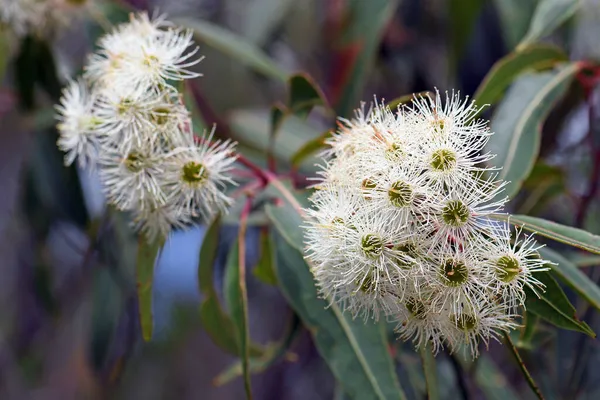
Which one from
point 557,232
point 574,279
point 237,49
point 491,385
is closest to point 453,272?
point 557,232

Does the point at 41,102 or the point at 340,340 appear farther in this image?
the point at 41,102

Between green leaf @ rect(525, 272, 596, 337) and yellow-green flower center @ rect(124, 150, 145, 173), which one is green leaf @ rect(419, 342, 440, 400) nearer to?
green leaf @ rect(525, 272, 596, 337)

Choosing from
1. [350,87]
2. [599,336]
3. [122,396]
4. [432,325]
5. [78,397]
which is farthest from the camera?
[78,397]

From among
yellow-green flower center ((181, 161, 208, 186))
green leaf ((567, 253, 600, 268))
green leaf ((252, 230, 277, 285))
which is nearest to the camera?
yellow-green flower center ((181, 161, 208, 186))

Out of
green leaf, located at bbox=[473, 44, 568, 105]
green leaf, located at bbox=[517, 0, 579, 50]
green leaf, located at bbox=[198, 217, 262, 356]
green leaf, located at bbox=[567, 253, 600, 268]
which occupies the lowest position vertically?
green leaf, located at bbox=[198, 217, 262, 356]

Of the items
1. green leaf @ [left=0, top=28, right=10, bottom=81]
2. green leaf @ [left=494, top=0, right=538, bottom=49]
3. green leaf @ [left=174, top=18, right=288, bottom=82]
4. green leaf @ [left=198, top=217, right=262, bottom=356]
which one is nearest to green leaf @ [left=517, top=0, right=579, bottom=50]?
green leaf @ [left=494, top=0, right=538, bottom=49]

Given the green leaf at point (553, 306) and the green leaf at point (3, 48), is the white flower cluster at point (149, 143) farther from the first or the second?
the green leaf at point (3, 48)

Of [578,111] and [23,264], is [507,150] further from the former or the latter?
[23,264]

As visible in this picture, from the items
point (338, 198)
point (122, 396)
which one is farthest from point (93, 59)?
point (122, 396)
